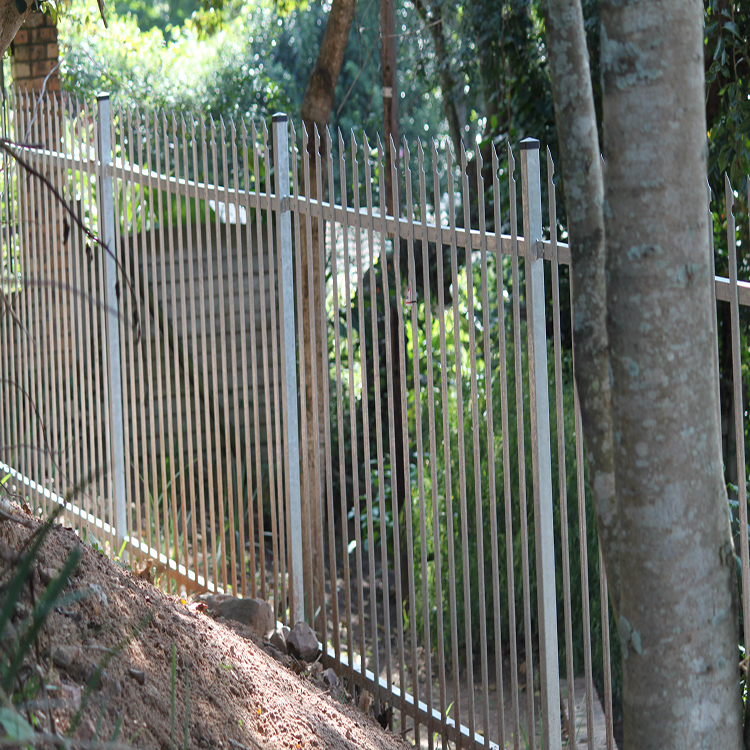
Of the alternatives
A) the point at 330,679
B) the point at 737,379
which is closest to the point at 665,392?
the point at 737,379

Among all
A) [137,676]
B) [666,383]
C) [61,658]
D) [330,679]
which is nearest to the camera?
[666,383]

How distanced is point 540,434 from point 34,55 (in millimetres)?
5790

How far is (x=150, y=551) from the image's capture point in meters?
5.06

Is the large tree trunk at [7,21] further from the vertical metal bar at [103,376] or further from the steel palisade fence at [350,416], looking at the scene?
the vertical metal bar at [103,376]

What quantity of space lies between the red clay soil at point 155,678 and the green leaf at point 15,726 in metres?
0.31

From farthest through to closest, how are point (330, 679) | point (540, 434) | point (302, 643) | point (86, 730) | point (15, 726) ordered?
point (302, 643) < point (330, 679) < point (540, 434) < point (86, 730) < point (15, 726)

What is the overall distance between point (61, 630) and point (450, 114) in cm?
640

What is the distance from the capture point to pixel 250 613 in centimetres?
404

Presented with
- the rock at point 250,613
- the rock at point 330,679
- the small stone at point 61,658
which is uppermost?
the small stone at point 61,658

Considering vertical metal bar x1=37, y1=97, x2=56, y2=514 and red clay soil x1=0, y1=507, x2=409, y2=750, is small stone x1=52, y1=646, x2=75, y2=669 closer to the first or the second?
red clay soil x1=0, y1=507, x2=409, y2=750

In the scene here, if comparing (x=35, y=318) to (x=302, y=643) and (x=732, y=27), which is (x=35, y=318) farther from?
(x=732, y=27)

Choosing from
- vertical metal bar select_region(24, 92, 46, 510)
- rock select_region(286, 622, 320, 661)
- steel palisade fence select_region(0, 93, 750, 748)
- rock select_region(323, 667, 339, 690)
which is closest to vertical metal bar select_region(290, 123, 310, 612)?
steel palisade fence select_region(0, 93, 750, 748)

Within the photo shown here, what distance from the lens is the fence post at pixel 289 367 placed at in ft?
13.6

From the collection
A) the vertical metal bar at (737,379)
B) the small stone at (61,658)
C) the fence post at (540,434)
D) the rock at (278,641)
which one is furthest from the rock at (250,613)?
the vertical metal bar at (737,379)
